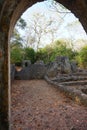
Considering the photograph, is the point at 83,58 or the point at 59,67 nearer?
the point at 59,67

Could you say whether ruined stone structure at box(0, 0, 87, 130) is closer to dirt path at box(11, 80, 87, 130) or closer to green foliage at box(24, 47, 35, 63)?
dirt path at box(11, 80, 87, 130)

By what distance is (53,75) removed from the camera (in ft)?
62.6

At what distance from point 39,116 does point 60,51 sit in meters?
25.5

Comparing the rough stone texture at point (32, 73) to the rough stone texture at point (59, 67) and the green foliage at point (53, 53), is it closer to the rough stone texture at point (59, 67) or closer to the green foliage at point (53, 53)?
the rough stone texture at point (59, 67)

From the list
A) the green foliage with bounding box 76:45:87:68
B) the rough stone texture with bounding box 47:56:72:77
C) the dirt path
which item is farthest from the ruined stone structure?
the green foliage with bounding box 76:45:87:68

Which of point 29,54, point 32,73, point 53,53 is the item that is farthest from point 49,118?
point 53,53

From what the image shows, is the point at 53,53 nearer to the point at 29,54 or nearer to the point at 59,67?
the point at 29,54

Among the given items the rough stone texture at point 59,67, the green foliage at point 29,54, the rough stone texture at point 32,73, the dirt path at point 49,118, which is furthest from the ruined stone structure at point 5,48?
the green foliage at point 29,54

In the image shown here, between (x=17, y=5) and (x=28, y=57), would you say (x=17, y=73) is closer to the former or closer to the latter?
(x=28, y=57)

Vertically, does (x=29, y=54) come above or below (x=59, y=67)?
above

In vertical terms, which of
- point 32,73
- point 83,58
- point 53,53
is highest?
point 53,53

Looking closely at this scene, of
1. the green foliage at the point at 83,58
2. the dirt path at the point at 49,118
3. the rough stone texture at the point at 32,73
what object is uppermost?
the green foliage at the point at 83,58

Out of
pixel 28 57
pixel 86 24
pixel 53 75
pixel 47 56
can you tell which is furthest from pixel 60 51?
pixel 86 24

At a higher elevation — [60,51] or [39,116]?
[60,51]
